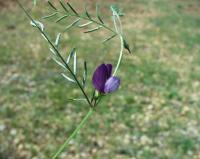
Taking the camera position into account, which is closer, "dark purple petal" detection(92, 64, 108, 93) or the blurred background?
"dark purple petal" detection(92, 64, 108, 93)

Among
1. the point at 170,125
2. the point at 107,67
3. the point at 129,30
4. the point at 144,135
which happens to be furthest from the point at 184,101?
the point at 107,67

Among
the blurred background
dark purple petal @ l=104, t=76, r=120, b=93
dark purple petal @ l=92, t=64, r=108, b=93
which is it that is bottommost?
the blurred background

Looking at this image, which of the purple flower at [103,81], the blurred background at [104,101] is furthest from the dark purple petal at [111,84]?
the blurred background at [104,101]

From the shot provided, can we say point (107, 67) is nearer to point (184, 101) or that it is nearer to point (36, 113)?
point (36, 113)

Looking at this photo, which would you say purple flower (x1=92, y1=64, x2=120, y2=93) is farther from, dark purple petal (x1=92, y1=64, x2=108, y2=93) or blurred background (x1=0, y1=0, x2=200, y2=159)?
blurred background (x1=0, y1=0, x2=200, y2=159)

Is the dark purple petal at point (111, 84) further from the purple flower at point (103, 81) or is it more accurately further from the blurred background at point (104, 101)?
the blurred background at point (104, 101)

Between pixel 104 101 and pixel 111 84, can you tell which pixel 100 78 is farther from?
pixel 104 101

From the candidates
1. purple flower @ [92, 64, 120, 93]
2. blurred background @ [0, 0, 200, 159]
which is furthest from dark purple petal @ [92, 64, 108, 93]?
blurred background @ [0, 0, 200, 159]
